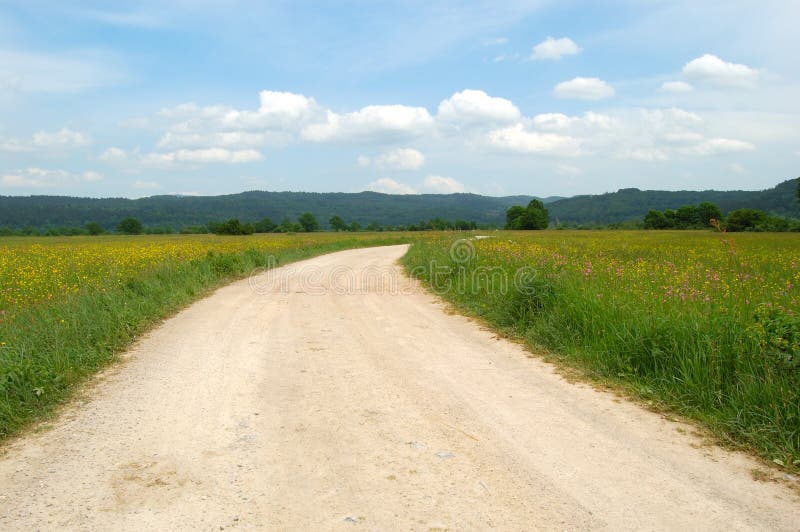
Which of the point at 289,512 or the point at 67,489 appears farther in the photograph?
the point at 67,489

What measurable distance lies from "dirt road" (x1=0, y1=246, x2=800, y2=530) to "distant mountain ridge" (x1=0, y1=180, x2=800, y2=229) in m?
95.2

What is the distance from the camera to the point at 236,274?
16.8 m

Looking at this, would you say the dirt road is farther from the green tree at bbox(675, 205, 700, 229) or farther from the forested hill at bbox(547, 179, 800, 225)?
the forested hill at bbox(547, 179, 800, 225)

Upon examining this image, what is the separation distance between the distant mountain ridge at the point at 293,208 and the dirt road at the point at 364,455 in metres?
95.2

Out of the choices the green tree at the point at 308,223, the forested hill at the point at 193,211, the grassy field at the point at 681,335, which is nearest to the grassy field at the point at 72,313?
the grassy field at the point at 681,335

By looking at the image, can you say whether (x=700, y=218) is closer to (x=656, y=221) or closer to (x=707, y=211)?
(x=707, y=211)

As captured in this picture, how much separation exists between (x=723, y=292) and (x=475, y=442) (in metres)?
5.46

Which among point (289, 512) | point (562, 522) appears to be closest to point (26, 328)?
point (289, 512)

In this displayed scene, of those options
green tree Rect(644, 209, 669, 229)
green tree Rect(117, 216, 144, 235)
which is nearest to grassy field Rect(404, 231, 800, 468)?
green tree Rect(644, 209, 669, 229)

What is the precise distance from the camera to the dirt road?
10.4 ft

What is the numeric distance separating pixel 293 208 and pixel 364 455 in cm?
17860

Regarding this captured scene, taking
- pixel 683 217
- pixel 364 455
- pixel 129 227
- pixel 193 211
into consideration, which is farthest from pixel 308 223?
pixel 364 455

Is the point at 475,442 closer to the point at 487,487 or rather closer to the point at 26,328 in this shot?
the point at 487,487

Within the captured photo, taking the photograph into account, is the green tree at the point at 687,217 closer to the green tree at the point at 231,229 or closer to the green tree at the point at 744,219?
the green tree at the point at 744,219
